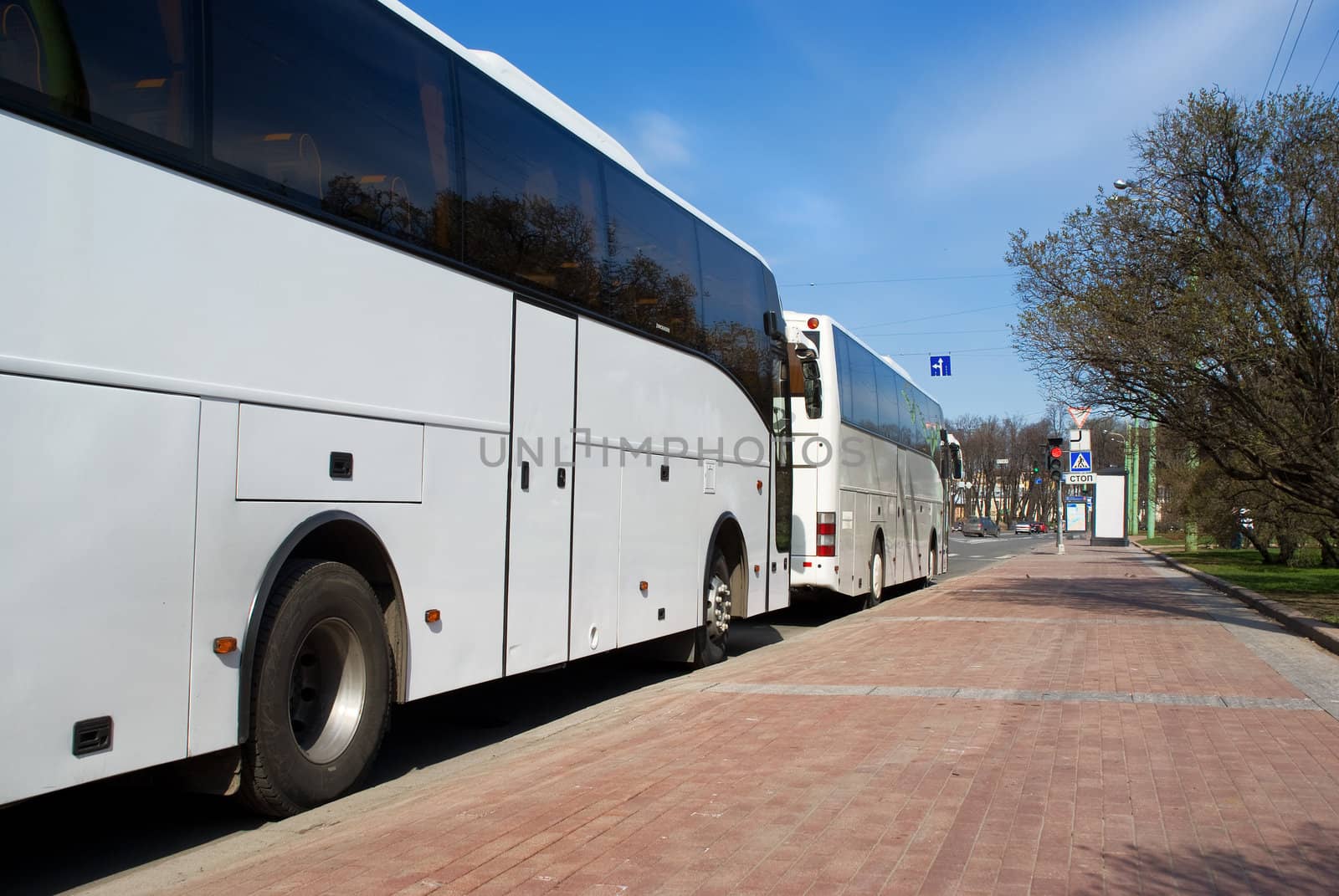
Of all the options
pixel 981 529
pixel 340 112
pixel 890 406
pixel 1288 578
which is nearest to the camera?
pixel 340 112

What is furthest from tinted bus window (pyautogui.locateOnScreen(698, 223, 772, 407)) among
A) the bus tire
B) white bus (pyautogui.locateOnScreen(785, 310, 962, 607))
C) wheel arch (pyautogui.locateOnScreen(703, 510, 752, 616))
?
the bus tire

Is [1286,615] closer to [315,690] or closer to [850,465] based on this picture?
[850,465]

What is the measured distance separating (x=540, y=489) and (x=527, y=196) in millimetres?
1915

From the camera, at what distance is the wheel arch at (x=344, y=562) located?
192 inches

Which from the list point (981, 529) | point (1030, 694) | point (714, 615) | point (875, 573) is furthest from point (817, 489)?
point (981, 529)

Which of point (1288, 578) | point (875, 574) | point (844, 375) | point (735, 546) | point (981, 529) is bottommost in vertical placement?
point (981, 529)

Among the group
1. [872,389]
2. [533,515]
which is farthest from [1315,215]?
[533,515]

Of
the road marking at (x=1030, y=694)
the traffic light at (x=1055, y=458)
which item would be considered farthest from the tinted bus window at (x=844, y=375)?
the traffic light at (x=1055, y=458)

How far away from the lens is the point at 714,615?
1080 cm

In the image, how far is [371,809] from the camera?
5590 mm

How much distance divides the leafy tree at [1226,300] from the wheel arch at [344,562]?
41.2 ft

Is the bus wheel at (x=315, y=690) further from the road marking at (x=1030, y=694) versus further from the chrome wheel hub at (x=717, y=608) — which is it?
the chrome wheel hub at (x=717, y=608)

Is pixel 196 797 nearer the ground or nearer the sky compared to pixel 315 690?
nearer the ground

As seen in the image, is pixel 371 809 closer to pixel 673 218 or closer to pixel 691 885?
pixel 691 885
